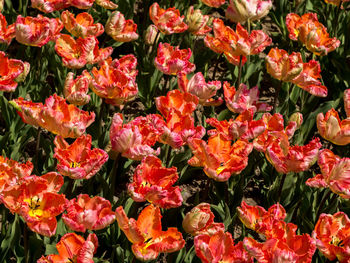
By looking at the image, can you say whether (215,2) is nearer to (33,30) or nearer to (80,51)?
(80,51)

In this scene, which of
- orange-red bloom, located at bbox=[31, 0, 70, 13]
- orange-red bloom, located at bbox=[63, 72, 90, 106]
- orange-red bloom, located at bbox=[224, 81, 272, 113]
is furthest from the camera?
orange-red bloom, located at bbox=[31, 0, 70, 13]

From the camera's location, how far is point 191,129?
7.84 ft

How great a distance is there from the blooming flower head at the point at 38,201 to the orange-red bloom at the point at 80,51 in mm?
827

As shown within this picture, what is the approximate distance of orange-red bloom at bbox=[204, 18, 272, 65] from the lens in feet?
9.61

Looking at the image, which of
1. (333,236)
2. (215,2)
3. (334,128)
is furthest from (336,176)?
(215,2)

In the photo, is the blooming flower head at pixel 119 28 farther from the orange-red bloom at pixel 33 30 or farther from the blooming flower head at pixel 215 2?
the blooming flower head at pixel 215 2

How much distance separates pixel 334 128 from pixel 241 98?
0.49 meters

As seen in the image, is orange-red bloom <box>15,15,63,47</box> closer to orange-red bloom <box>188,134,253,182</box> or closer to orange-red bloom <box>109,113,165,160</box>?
orange-red bloom <box>109,113,165,160</box>

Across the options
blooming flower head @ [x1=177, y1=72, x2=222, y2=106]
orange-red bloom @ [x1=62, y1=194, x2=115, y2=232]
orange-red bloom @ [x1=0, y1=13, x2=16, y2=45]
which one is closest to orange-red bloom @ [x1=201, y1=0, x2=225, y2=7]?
blooming flower head @ [x1=177, y1=72, x2=222, y2=106]

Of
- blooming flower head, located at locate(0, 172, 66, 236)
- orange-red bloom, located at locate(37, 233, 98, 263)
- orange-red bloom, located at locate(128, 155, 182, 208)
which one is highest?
orange-red bloom, located at locate(128, 155, 182, 208)

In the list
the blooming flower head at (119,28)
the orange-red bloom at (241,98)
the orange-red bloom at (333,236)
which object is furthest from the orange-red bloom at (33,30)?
the orange-red bloom at (333,236)

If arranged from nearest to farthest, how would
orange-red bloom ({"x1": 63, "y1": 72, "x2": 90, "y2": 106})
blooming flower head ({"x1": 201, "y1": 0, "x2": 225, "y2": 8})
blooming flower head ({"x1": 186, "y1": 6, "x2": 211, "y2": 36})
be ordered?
orange-red bloom ({"x1": 63, "y1": 72, "x2": 90, "y2": 106})
blooming flower head ({"x1": 186, "y1": 6, "x2": 211, "y2": 36})
blooming flower head ({"x1": 201, "y1": 0, "x2": 225, "y2": 8})

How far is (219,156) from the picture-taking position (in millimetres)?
2311

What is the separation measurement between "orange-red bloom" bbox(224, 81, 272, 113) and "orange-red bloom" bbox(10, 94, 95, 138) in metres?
0.78
